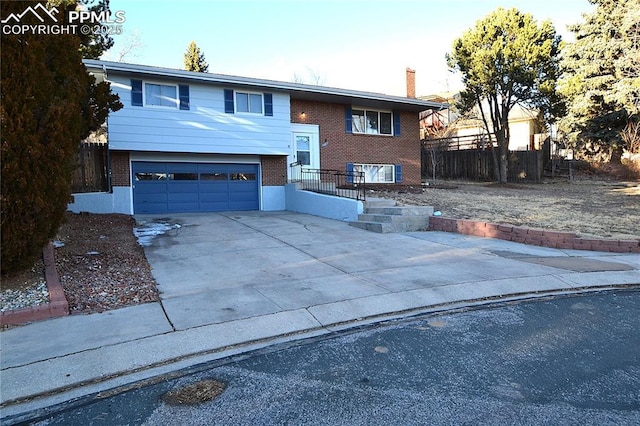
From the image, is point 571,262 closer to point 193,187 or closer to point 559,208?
point 559,208

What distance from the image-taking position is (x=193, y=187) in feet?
55.0

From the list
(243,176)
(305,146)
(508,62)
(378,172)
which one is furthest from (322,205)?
(508,62)

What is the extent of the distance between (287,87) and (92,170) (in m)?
7.77

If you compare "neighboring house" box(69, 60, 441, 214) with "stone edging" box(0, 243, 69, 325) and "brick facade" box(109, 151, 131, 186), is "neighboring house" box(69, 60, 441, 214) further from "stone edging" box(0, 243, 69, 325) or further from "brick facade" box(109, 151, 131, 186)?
"stone edging" box(0, 243, 69, 325)

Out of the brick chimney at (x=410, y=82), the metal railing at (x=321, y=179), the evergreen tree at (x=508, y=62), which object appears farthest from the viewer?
the brick chimney at (x=410, y=82)

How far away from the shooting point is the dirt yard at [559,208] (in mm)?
10844

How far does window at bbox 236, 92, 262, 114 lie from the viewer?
16859 millimetres

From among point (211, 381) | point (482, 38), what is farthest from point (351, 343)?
point (482, 38)

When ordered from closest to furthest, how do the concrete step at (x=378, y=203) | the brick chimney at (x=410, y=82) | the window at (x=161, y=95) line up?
the concrete step at (x=378, y=203), the window at (x=161, y=95), the brick chimney at (x=410, y=82)

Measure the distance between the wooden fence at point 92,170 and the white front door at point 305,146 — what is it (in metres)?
7.07

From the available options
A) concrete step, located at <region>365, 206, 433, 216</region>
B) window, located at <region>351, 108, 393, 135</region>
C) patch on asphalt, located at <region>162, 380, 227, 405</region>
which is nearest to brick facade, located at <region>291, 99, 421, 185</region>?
window, located at <region>351, 108, 393, 135</region>

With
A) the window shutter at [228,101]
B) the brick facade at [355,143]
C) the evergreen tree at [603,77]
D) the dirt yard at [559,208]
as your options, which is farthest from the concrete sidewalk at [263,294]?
the evergreen tree at [603,77]

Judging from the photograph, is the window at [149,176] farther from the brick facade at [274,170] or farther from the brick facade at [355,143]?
the brick facade at [355,143]

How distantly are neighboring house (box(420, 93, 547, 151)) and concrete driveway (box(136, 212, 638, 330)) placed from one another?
69.5 feet
